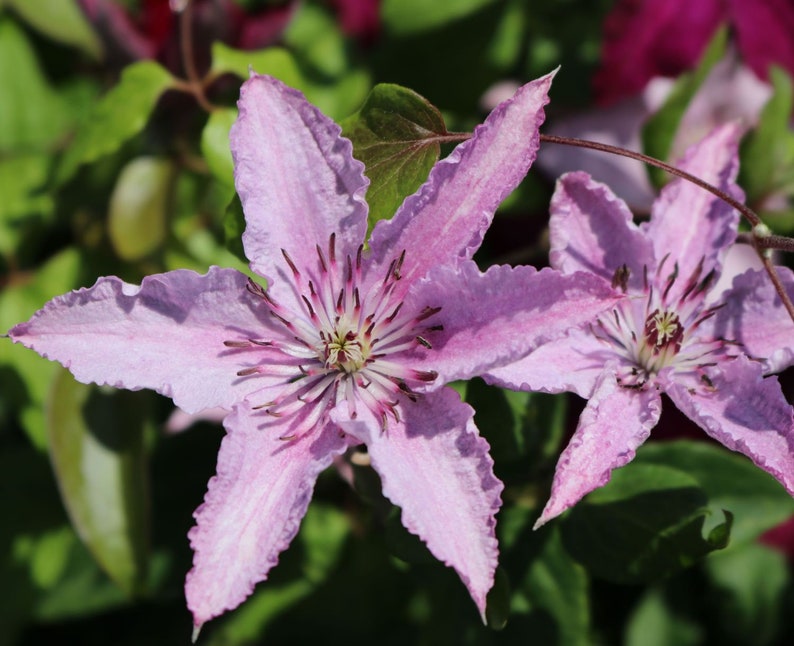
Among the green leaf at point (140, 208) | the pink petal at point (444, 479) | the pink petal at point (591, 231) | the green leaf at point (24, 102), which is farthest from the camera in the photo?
the green leaf at point (24, 102)

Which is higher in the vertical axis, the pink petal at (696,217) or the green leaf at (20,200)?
the pink petal at (696,217)

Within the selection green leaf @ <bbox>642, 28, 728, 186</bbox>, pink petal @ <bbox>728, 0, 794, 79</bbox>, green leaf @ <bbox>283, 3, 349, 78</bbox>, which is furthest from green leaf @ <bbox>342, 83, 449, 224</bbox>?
pink petal @ <bbox>728, 0, 794, 79</bbox>

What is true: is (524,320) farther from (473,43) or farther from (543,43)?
(543,43)

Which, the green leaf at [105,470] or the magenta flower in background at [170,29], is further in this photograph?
the magenta flower in background at [170,29]

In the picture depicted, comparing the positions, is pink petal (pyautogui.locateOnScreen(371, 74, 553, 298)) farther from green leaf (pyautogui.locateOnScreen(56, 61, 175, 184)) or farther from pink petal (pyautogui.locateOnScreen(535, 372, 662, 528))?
green leaf (pyautogui.locateOnScreen(56, 61, 175, 184))

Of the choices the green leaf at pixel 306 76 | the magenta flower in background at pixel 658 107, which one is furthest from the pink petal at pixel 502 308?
the magenta flower in background at pixel 658 107

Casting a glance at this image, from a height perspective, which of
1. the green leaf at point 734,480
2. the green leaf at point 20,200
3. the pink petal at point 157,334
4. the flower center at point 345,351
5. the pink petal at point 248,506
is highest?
the pink petal at point 157,334

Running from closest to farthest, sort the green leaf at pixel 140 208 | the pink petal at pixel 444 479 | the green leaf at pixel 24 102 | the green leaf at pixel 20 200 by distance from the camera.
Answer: the pink petal at pixel 444 479
the green leaf at pixel 140 208
the green leaf at pixel 20 200
the green leaf at pixel 24 102

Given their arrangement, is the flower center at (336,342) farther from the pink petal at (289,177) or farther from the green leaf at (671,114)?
the green leaf at (671,114)
